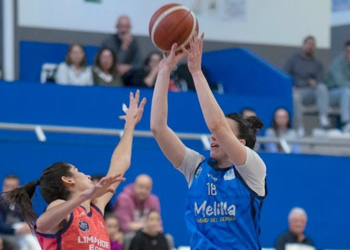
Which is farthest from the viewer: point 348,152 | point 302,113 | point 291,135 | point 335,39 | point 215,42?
point 335,39

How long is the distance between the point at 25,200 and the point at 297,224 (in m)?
4.66

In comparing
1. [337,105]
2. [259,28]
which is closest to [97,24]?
[259,28]

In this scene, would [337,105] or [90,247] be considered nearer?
[90,247]

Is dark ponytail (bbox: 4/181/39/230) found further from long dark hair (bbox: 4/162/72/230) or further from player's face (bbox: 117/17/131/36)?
player's face (bbox: 117/17/131/36)

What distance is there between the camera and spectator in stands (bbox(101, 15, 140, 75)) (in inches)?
396

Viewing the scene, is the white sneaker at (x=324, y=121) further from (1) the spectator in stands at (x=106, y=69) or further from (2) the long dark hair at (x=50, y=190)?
(2) the long dark hair at (x=50, y=190)

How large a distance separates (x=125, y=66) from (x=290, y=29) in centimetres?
383

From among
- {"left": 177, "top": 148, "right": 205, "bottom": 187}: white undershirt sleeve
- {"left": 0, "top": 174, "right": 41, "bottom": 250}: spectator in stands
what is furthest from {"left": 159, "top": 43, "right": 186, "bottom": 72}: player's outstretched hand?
{"left": 0, "top": 174, "right": 41, "bottom": 250}: spectator in stands

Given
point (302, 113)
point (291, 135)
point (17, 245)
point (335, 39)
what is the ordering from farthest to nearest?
1. point (335, 39)
2. point (302, 113)
3. point (291, 135)
4. point (17, 245)

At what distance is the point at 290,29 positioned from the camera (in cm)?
1295

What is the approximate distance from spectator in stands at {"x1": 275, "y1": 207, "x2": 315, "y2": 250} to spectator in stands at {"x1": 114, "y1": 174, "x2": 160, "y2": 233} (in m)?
1.34

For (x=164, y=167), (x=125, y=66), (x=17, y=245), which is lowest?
(x=17, y=245)

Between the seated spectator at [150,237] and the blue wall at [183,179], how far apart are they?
102 centimetres

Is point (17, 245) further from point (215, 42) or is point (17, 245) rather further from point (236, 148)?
point (215, 42)
